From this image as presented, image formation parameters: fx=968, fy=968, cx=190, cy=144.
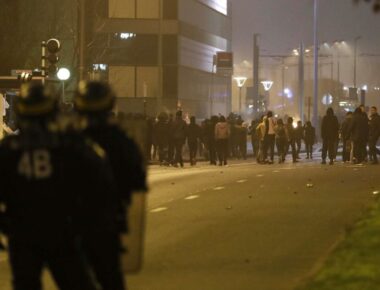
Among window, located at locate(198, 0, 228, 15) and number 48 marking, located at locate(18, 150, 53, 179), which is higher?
window, located at locate(198, 0, 228, 15)

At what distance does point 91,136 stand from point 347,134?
23.7 meters

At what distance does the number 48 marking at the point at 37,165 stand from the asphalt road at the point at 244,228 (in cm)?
364

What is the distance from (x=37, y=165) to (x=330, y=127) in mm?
24814

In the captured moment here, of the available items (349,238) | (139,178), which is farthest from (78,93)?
(349,238)

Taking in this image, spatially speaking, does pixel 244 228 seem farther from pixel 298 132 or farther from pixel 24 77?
pixel 298 132

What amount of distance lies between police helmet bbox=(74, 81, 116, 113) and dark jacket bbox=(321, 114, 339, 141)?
→ 946 inches

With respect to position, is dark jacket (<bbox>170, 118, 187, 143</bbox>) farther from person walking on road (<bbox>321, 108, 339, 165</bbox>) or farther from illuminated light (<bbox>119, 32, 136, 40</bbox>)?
illuminated light (<bbox>119, 32, 136, 40</bbox>)

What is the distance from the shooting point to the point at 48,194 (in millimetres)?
5273

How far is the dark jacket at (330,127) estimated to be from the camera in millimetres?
29328

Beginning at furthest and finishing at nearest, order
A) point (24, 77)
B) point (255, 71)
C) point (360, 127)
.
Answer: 1. point (255, 71)
2. point (360, 127)
3. point (24, 77)

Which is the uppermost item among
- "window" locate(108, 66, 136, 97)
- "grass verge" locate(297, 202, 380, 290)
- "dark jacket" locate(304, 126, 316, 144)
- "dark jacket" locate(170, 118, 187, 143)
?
Result: "window" locate(108, 66, 136, 97)

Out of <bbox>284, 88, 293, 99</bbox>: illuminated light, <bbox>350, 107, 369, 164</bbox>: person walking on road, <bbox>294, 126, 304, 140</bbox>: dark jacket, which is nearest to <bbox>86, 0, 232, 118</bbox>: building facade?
<bbox>294, 126, 304, 140</bbox>: dark jacket

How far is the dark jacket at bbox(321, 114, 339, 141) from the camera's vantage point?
96.2 ft

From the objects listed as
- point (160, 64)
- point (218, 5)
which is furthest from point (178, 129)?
point (218, 5)
